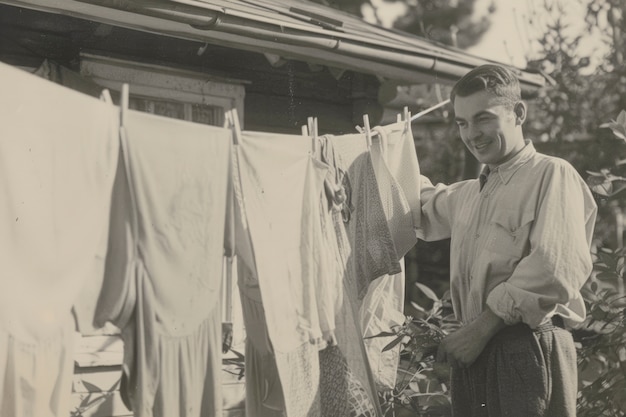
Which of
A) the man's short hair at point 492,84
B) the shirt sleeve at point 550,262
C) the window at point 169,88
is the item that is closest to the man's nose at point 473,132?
the man's short hair at point 492,84

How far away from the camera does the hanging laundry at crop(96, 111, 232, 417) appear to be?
2.72 m

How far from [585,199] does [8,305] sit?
2.00m

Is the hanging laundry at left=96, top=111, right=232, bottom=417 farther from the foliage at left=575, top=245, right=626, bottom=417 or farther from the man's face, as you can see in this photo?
the foliage at left=575, top=245, right=626, bottom=417

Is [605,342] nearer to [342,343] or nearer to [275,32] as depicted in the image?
[342,343]

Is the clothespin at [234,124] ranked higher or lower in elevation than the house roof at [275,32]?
lower

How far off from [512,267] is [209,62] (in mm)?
3140

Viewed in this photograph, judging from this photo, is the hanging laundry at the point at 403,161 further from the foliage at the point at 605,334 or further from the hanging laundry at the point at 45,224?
the hanging laundry at the point at 45,224

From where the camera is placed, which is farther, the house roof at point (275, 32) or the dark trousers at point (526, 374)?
the house roof at point (275, 32)

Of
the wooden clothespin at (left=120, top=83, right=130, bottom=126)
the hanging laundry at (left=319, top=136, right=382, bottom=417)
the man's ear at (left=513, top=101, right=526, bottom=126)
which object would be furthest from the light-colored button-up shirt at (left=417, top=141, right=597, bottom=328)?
the wooden clothespin at (left=120, top=83, right=130, bottom=126)

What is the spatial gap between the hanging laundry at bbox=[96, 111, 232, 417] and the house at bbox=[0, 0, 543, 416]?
4.92 feet

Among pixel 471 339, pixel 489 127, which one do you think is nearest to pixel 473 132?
pixel 489 127

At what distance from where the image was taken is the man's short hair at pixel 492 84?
313cm

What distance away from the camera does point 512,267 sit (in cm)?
302

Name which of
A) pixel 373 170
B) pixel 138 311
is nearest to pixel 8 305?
pixel 138 311
